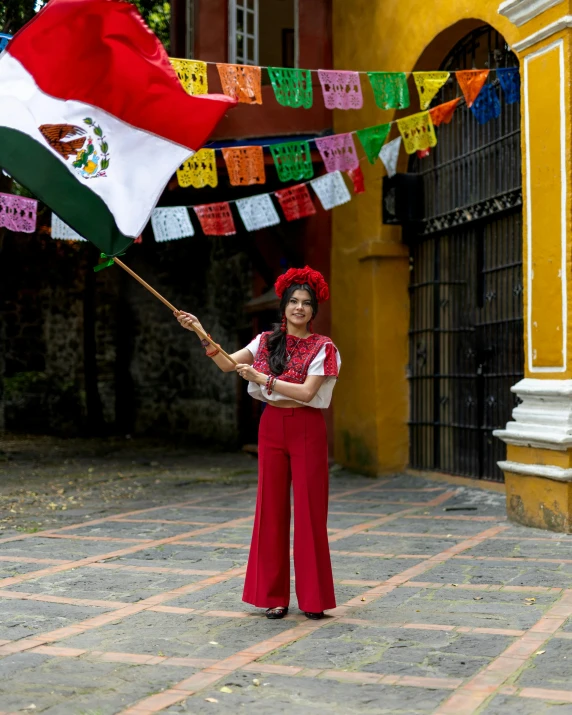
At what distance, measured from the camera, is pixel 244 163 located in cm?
930

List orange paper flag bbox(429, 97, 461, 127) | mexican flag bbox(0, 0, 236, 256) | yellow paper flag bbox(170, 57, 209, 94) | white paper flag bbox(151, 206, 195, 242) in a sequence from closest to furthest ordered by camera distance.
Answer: mexican flag bbox(0, 0, 236, 256) → yellow paper flag bbox(170, 57, 209, 94) → orange paper flag bbox(429, 97, 461, 127) → white paper flag bbox(151, 206, 195, 242)

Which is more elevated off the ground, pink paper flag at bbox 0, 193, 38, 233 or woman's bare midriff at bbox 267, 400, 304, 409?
pink paper flag at bbox 0, 193, 38, 233

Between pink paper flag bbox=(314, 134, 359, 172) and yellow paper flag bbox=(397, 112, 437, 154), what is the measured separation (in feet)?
2.08

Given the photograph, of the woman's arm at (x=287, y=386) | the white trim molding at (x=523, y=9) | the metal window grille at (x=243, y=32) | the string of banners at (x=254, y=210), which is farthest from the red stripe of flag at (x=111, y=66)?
the metal window grille at (x=243, y=32)

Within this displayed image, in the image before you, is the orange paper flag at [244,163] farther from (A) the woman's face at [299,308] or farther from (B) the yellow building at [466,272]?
(A) the woman's face at [299,308]

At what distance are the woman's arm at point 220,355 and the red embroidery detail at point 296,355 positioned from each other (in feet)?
0.24

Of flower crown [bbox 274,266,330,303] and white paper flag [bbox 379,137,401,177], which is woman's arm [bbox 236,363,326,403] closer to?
flower crown [bbox 274,266,330,303]

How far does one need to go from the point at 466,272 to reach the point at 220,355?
208 inches

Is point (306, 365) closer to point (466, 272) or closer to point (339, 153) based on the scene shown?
point (466, 272)

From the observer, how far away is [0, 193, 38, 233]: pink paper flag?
8.70 meters

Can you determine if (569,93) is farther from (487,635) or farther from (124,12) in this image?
(487,635)

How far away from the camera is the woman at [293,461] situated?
455cm

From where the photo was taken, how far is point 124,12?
16.0ft

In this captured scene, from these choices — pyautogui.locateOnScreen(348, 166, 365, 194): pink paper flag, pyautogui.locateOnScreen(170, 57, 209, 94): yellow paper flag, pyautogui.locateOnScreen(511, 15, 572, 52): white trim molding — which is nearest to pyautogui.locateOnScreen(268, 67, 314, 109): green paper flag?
pyautogui.locateOnScreen(170, 57, 209, 94): yellow paper flag
